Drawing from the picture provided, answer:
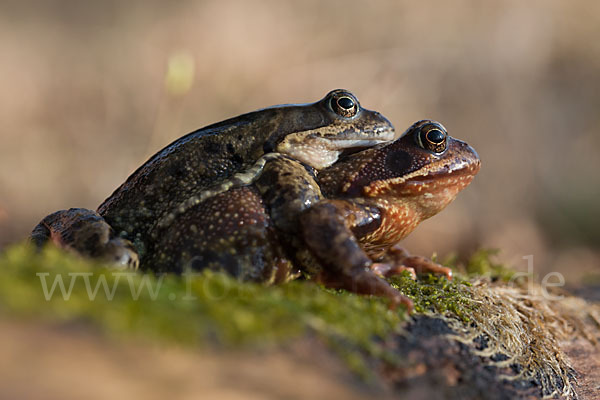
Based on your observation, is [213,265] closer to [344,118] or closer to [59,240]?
[59,240]

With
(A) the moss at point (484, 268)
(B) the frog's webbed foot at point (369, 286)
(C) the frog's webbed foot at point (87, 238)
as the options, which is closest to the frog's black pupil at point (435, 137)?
(B) the frog's webbed foot at point (369, 286)

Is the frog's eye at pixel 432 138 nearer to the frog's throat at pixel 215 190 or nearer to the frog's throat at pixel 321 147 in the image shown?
the frog's throat at pixel 321 147

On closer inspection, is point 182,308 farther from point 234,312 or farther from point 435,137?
point 435,137

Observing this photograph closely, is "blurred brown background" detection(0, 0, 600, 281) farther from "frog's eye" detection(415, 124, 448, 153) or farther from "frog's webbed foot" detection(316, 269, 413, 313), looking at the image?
"frog's webbed foot" detection(316, 269, 413, 313)

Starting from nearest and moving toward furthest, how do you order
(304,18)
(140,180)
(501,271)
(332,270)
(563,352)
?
1. (332,270)
2. (140,180)
3. (563,352)
4. (501,271)
5. (304,18)

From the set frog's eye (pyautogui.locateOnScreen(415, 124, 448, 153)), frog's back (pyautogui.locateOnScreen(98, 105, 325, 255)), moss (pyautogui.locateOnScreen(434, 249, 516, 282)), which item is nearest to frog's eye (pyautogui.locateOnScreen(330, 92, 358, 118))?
frog's back (pyautogui.locateOnScreen(98, 105, 325, 255))

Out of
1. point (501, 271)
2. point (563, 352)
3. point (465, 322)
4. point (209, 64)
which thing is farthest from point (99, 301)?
point (209, 64)

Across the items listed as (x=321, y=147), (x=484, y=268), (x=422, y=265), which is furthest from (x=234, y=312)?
(x=484, y=268)

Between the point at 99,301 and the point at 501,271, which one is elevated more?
the point at 501,271
